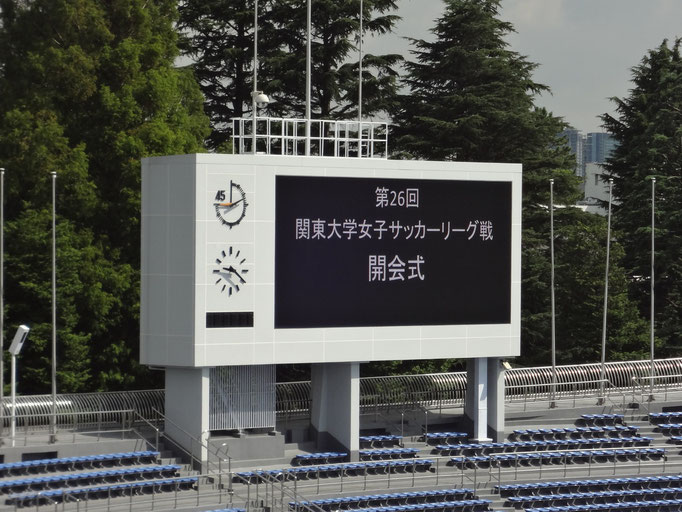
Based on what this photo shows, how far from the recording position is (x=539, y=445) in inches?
1740

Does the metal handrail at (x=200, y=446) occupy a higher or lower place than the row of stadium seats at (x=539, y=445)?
higher

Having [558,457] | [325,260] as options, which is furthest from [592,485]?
[325,260]

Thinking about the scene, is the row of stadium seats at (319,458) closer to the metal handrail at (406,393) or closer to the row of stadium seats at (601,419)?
the metal handrail at (406,393)

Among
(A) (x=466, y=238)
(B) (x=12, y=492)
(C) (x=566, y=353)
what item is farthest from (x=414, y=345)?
(C) (x=566, y=353)

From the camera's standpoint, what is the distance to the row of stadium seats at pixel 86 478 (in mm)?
35156

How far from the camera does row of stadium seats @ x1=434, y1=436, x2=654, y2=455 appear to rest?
4234 centimetres

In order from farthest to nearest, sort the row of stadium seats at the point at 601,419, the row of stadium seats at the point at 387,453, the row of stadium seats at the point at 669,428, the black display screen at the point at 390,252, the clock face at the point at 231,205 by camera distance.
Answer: the row of stadium seats at the point at 669,428 → the row of stadium seats at the point at 601,419 → the row of stadium seats at the point at 387,453 → the black display screen at the point at 390,252 → the clock face at the point at 231,205

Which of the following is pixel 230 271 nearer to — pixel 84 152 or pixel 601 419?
pixel 84 152

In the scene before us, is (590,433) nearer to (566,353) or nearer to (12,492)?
(566,353)

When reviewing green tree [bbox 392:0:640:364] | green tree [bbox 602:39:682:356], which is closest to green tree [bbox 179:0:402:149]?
green tree [bbox 392:0:640:364]

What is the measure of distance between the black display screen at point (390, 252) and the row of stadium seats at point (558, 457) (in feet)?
13.4

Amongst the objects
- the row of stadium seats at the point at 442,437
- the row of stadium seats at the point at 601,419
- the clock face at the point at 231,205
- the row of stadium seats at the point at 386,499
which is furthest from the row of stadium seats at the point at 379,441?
the clock face at the point at 231,205

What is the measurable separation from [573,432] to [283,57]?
2146cm

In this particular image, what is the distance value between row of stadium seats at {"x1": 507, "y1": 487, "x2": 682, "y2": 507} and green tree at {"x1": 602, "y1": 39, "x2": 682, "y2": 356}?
64.1 ft
